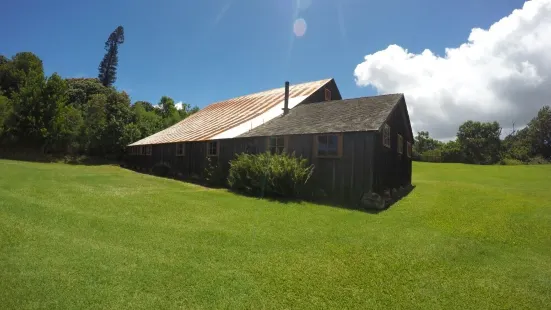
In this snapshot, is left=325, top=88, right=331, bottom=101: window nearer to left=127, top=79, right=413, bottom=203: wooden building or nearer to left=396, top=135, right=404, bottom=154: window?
left=127, top=79, right=413, bottom=203: wooden building

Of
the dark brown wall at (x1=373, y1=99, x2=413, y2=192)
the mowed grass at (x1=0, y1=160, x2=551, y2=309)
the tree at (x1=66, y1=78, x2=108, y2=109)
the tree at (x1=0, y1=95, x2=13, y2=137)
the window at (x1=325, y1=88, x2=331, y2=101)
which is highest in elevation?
the tree at (x1=66, y1=78, x2=108, y2=109)

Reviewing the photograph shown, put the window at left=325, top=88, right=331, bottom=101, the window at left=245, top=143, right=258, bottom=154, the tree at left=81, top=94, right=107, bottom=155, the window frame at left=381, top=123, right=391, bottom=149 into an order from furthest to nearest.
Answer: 1. the tree at left=81, top=94, right=107, bottom=155
2. the window at left=325, top=88, right=331, bottom=101
3. the window at left=245, top=143, right=258, bottom=154
4. the window frame at left=381, top=123, right=391, bottom=149

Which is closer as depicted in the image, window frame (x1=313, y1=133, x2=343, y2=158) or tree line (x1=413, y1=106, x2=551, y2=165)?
window frame (x1=313, y1=133, x2=343, y2=158)

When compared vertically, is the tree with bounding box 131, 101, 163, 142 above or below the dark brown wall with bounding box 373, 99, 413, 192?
above

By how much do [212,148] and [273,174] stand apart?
8.67 m

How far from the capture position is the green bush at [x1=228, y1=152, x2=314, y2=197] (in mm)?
14461

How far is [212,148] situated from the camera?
71.1 ft

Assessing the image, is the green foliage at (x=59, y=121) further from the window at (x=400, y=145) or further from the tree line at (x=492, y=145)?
the tree line at (x=492, y=145)

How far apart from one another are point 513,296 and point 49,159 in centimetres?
4395

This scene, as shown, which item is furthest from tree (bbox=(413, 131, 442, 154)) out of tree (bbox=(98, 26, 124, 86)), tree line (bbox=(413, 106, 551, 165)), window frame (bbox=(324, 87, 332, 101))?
tree (bbox=(98, 26, 124, 86))

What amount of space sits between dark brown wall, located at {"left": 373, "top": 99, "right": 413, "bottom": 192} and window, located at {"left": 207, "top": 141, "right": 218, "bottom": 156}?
11573 millimetres

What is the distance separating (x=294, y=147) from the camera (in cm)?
1683

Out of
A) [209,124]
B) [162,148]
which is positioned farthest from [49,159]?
[209,124]

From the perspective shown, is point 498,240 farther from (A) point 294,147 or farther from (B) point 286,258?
(A) point 294,147
